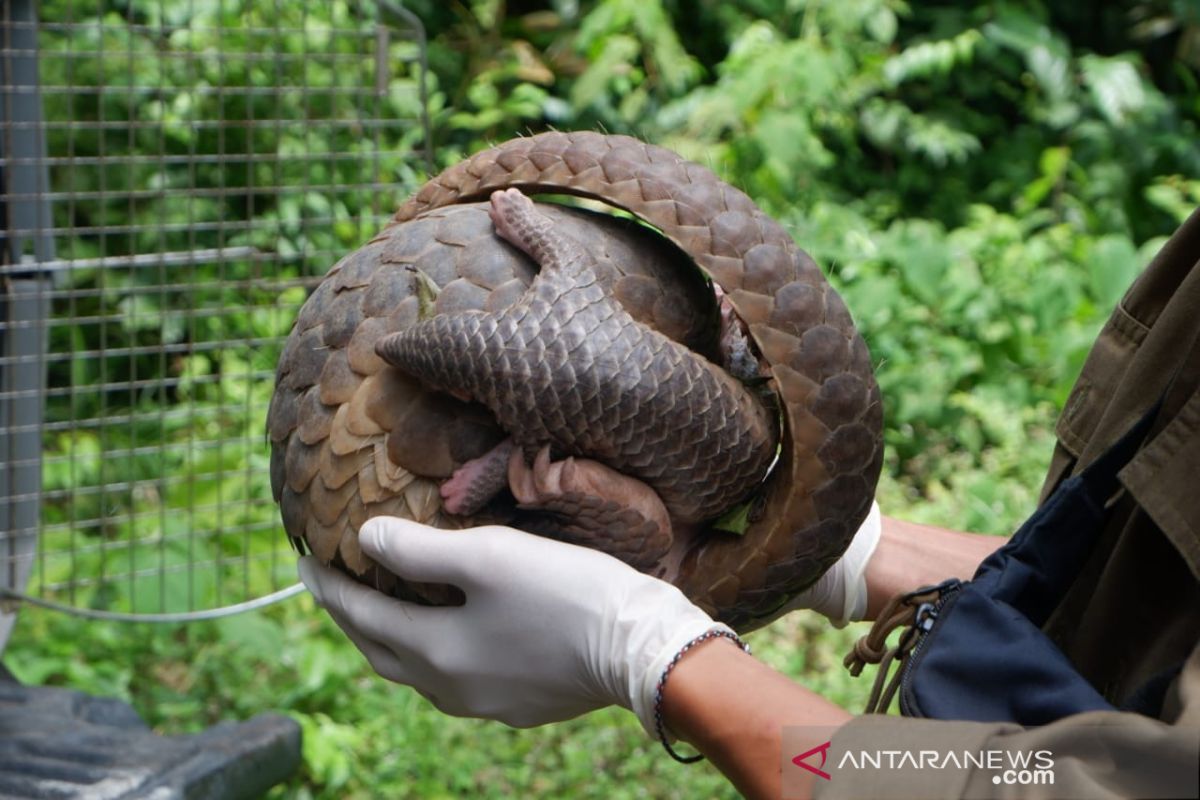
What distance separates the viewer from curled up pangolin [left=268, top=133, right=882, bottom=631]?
956mm

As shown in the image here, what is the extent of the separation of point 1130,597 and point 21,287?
1586 millimetres

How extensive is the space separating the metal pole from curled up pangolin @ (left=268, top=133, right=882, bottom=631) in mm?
1016

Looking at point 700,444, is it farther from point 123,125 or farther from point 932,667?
point 123,125

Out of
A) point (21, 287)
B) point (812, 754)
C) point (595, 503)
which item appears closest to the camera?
point (812, 754)

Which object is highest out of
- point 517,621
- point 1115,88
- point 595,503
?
point 1115,88

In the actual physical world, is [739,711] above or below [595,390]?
below

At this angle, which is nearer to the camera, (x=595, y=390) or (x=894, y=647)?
(x=595, y=390)

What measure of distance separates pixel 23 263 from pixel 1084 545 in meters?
1.55

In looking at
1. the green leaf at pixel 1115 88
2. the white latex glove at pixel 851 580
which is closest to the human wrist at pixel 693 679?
the white latex glove at pixel 851 580

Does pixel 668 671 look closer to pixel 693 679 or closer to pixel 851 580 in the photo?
pixel 693 679

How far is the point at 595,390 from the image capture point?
0.94 meters

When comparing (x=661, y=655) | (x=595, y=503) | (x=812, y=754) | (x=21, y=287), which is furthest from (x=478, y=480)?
(x=21, y=287)

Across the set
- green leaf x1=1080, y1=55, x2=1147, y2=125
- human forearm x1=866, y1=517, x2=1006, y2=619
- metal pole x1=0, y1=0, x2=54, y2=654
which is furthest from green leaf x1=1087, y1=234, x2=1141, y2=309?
metal pole x1=0, y1=0, x2=54, y2=654

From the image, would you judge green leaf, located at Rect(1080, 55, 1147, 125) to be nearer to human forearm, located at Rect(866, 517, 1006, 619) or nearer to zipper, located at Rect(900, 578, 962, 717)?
human forearm, located at Rect(866, 517, 1006, 619)
